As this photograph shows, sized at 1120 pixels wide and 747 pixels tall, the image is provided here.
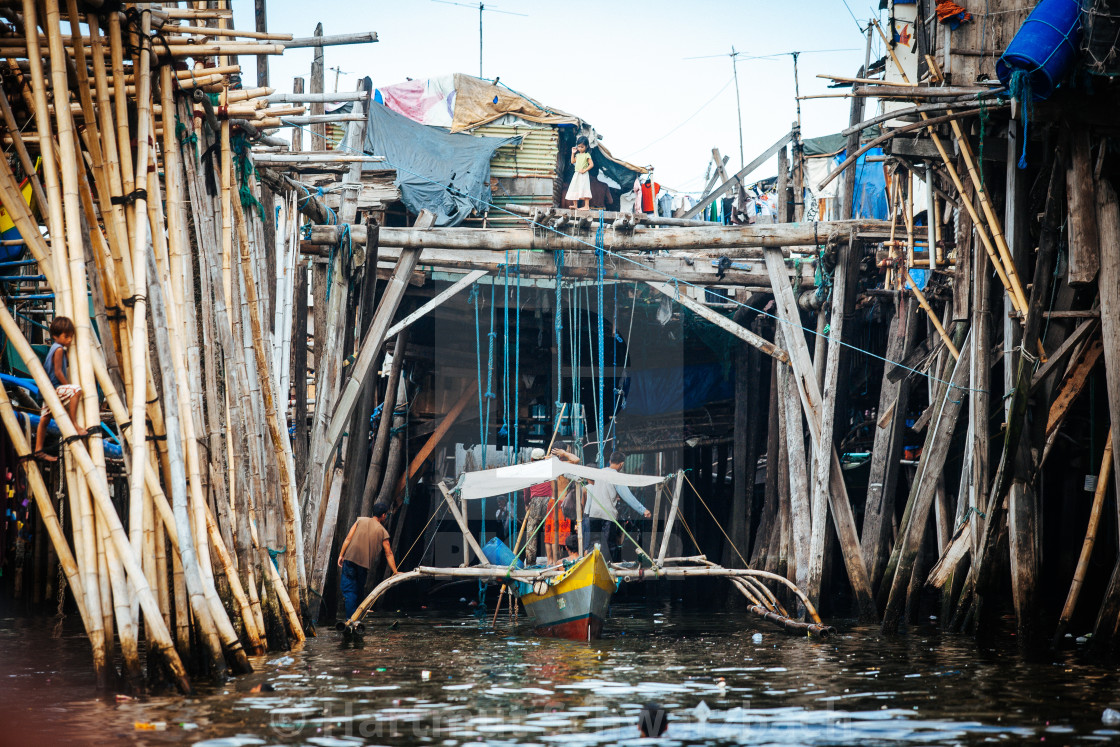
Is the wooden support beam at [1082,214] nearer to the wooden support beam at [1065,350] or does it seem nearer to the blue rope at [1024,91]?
the wooden support beam at [1065,350]

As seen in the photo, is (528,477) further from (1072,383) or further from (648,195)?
(648,195)

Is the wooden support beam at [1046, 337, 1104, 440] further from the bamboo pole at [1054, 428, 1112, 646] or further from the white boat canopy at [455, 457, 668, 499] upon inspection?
the white boat canopy at [455, 457, 668, 499]

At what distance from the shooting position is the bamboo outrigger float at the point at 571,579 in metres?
10.9

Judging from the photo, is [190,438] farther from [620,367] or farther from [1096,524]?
[620,367]

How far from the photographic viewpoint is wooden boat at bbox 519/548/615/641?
35.7 ft

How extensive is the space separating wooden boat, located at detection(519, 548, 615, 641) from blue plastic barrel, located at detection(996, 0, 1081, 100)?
230 inches

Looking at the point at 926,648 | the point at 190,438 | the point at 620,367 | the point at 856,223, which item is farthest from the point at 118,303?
the point at 620,367

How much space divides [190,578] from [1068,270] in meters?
7.31

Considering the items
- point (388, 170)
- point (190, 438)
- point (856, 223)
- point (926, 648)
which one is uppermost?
point (388, 170)

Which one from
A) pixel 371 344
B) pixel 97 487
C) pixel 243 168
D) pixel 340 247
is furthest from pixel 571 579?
pixel 97 487

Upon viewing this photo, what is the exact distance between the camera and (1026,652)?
8797mm

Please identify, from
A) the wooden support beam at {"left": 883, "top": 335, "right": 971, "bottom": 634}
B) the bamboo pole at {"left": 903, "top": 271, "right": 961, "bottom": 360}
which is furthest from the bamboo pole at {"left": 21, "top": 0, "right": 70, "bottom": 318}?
the bamboo pole at {"left": 903, "top": 271, "right": 961, "bottom": 360}

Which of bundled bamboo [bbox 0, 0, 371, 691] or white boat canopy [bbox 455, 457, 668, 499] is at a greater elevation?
bundled bamboo [bbox 0, 0, 371, 691]

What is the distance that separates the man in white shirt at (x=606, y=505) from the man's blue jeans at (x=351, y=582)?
3107mm
